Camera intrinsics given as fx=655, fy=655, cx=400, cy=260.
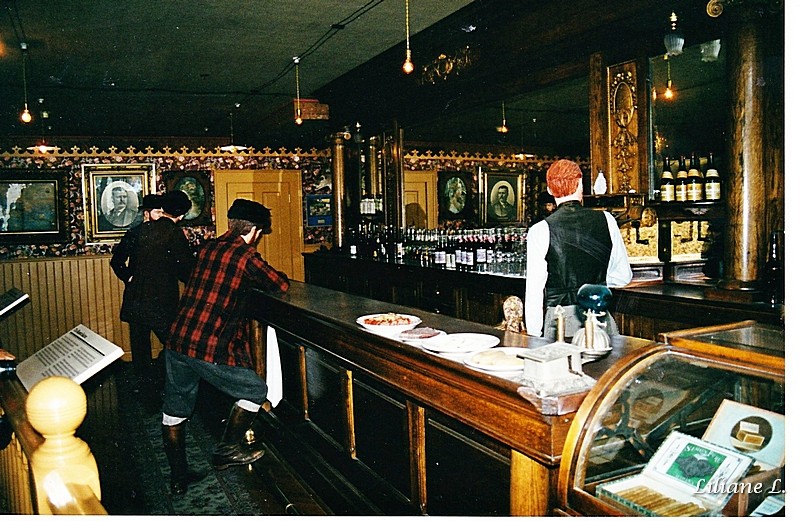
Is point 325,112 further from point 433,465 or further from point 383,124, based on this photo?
point 433,465

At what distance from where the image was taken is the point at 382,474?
9.62ft

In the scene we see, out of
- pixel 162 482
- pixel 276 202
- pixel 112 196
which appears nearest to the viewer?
pixel 162 482

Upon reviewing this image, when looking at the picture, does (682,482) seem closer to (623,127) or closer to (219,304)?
(219,304)

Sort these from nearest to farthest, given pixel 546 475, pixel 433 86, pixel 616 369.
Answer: pixel 616 369
pixel 546 475
pixel 433 86

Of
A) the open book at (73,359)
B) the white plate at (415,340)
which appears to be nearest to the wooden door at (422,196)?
the white plate at (415,340)

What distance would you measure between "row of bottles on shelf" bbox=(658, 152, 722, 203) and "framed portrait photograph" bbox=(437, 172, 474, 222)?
18.6 feet

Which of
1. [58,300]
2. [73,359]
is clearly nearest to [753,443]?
[73,359]

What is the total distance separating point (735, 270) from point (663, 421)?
200 cm

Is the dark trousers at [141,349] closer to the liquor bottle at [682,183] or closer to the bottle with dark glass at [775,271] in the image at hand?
the liquor bottle at [682,183]

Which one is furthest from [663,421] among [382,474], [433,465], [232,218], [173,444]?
[173,444]

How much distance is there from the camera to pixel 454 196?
1014 cm

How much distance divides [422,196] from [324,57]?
388 cm

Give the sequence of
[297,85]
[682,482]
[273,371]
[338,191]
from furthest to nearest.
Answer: [338,191] → [297,85] → [273,371] → [682,482]

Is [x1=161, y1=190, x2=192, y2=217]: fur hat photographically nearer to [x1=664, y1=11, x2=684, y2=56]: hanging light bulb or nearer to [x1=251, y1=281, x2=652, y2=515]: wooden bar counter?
[x1=251, y1=281, x2=652, y2=515]: wooden bar counter
